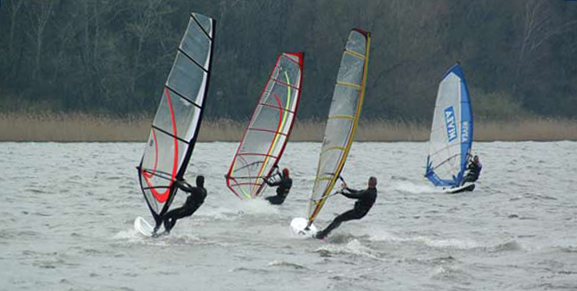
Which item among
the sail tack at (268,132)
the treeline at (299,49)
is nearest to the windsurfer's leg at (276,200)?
the sail tack at (268,132)

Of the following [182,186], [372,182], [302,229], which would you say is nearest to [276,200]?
[302,229]

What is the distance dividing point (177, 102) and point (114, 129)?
16.5 meters

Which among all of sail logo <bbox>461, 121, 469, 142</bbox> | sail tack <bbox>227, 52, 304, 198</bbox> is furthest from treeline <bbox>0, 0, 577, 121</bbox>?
sail tack <bbox>227, 52, 304, 198</bbox>

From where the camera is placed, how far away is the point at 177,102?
12023 millimetres

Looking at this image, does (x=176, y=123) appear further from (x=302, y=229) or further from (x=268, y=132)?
(x=268, y=132)

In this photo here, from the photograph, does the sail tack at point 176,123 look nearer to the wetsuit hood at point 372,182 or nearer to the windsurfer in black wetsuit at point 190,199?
the windsurfer in black wetsuit at point 190,199

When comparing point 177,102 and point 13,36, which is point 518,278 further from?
point 13,36

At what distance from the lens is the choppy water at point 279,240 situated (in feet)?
31.5

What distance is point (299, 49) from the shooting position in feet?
143

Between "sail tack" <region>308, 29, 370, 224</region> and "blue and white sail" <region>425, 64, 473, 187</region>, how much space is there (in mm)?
7569

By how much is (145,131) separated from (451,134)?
464 inches

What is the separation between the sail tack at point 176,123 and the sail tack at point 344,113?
1678mm

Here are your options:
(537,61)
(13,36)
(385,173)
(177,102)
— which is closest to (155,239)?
(177,102)

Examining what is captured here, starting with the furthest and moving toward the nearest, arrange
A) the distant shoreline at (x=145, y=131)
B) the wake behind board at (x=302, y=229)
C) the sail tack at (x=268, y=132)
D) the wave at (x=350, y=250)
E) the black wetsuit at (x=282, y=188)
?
the distant shoreline at (x=145, y=131)
the sail tack at (x=268, y=132)
the black wetsuit at (x=282, y=188)
the wake behind board at (x=302, y=229)
the wave at (x=350, y=250)
